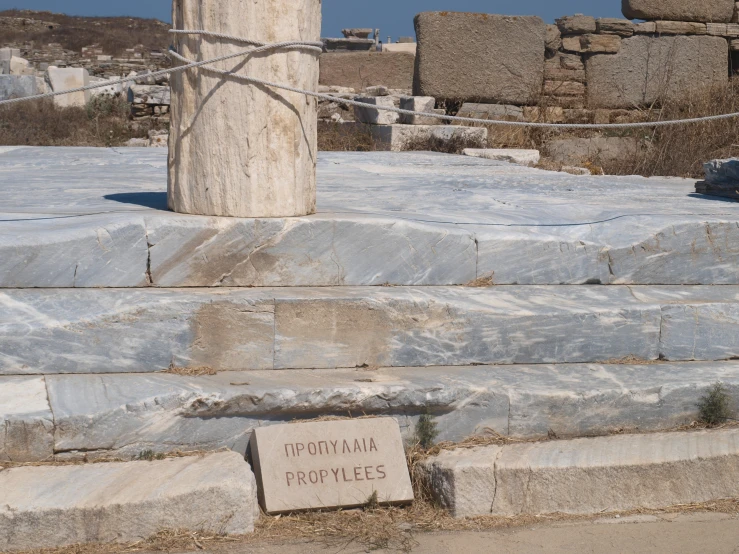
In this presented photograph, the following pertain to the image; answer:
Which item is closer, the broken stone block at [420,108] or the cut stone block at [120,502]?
the cut stone block at [120,502]

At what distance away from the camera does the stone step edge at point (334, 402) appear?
9.41 ft

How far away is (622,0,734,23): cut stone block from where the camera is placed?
427 inches

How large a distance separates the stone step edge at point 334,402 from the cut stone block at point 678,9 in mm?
8416

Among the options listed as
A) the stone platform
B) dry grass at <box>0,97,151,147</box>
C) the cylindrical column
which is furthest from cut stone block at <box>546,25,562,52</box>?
the cylindrical column

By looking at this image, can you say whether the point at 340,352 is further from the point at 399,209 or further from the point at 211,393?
the point at 399,209

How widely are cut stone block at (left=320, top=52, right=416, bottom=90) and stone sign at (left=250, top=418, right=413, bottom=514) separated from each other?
487 inches

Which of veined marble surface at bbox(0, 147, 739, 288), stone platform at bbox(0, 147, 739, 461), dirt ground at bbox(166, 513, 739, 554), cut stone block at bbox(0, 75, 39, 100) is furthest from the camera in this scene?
cut stone block at bbox(0, 75, 39, 100)

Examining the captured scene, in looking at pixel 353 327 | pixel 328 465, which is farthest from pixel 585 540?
pixel 353 327

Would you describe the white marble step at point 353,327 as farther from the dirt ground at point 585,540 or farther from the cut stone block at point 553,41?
the cut stone block at point 553,41

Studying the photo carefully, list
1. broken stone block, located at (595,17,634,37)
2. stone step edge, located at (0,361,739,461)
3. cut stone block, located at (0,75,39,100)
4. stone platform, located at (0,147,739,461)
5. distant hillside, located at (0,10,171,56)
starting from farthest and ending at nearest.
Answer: distant hillside, located at (0,10,171,56) → cut stone block, located at (0,75,39,100) → broken stone block, located at (595,17,634,37) → stone platform, located at (0,147,739,461) → stone step edge, located at (0,361,739,461)

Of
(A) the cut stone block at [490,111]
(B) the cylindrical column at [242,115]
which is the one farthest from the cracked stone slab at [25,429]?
(A) the cut stone block at [490,111]

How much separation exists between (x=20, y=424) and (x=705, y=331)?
8.68 feet

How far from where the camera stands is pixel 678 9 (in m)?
10.9

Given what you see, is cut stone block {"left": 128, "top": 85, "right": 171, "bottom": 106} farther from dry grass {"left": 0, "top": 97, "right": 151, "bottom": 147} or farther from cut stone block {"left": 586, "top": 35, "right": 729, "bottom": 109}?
cut stone block {"left": 586, "top": 35, "right": 729, "bottom": 109}
